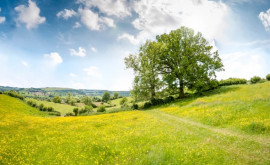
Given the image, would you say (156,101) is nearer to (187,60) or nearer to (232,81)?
(187,60)

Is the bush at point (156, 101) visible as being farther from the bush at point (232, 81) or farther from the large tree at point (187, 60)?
the bush at point (232, 81)

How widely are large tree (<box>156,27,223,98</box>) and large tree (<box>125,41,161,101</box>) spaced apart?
221 cm

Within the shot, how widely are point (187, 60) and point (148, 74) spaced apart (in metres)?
11.8

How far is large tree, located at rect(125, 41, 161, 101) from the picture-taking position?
42.3 meters

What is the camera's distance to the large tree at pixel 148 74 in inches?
1667

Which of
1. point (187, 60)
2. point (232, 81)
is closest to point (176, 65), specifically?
point (187, 60)

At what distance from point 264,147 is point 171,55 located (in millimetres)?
34197

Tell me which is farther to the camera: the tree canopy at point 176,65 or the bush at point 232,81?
the bush at point 232,81

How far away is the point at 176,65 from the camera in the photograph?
43.3m

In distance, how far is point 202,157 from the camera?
8898 millimetres

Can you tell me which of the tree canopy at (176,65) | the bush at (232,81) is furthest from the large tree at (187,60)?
the bush at (232,81)

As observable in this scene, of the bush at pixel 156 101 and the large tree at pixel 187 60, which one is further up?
the large tree at pixel 187 60

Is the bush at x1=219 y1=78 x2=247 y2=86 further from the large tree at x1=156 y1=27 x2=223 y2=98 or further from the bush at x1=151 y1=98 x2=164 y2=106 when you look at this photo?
the bush at x1=151 y1=98 x2=164 y2=106

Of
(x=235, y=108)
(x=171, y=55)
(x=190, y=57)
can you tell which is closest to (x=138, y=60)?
(x=171, y=55)
